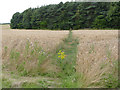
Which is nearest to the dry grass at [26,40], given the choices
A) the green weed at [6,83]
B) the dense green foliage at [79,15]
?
the green weed at [6,83]

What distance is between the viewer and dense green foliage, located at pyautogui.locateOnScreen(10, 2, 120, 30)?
19.8 m

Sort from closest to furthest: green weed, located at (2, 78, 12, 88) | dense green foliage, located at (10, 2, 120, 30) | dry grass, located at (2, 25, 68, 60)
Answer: green weed, located at (2, 78, 12, 88), dry grass, located at (2, 25, 68, 60), dense green foliage, located at (10, 2, 120, 30)

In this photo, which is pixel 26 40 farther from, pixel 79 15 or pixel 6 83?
pixel 79 15

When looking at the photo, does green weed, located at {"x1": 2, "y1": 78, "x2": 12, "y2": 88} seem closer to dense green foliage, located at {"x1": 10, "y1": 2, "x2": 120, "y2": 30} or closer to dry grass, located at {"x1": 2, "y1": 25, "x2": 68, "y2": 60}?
dry grass, located at {"x1": 2, "y1": 25, "x2": 68, "y2": 60}

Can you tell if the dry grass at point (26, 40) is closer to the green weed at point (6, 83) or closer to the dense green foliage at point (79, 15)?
the green weed at point (6, 83)

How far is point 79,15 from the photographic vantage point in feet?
70.3

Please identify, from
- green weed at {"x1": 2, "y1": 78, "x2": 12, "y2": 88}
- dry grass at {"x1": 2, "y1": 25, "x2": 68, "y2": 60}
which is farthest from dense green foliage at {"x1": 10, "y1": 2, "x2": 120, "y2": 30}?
green weed at {"x1": 2, "y1": 78, "x2": 12, "y2": 88}

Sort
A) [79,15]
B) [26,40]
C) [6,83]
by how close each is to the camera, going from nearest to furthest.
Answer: [6,83] < [26,40] < [79,15]

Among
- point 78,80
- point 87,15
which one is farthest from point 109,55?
point 87,15

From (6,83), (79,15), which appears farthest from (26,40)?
(79,15)

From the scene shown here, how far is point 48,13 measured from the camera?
24.2 m

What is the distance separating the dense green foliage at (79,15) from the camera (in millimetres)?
19781

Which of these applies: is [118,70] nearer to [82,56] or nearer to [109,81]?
[109,81]

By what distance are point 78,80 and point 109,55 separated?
4.27ft
